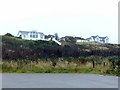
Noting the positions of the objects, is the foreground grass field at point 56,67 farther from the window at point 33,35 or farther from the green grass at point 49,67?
the window at point 33,35

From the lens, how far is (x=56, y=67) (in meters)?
23.5

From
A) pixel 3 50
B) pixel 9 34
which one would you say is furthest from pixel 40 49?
pixel 9 34

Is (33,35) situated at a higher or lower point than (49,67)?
higher

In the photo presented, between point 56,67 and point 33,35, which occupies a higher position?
point 33,35

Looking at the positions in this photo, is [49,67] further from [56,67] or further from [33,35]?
[33,35]

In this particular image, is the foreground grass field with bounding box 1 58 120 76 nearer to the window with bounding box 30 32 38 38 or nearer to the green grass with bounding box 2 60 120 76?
the green grass with bounding box 2 60 120 76

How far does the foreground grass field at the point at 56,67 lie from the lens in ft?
72.8

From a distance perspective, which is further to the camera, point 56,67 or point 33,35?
point 33,35

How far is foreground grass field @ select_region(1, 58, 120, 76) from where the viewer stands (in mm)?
22188

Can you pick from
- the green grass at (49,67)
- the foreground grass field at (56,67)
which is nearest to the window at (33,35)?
the foreground grass field at (56,67)

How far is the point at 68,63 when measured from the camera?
24.7m

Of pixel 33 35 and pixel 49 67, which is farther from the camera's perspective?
pixel 33 35

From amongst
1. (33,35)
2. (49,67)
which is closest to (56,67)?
(49,67)

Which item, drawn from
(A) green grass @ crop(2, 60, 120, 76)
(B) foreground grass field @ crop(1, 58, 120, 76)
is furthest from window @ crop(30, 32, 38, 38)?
(A) green grass @ crop(2, 60, 120, 76)
